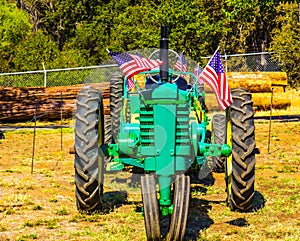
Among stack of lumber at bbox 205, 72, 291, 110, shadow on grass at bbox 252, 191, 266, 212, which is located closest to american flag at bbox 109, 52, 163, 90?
shadow on grass at bbox 252, 191, 266, 212

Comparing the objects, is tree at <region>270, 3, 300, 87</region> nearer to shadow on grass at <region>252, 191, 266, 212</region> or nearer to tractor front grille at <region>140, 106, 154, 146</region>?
shadow on grass at <region>252, 191, 266, 212</region>

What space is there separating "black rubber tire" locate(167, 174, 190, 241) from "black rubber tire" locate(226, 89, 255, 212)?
1.54 meters

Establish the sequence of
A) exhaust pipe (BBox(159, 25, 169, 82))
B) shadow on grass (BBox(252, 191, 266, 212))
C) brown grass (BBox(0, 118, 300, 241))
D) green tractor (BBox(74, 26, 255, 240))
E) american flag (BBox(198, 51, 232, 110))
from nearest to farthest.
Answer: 1. green tractor (BBox(74, 26, 255, 240))
2. exhaust pipe (BBox(159, 25, 169, 82))
3. brown grass (BBox(0, 118, 300, 241))
4. american flag (BBox(198, 51, 232, 110))
5. shadow on grass (BBox(252, 191, 266, 212))

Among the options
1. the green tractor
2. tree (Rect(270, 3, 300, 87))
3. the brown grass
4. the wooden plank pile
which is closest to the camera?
the green tractor

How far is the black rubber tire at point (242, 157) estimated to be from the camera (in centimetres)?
776

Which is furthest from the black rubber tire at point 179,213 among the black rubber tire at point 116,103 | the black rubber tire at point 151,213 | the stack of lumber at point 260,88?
the stack of lumber at point 260,88

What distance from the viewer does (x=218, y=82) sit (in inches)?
295

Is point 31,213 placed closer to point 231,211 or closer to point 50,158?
point 231,211

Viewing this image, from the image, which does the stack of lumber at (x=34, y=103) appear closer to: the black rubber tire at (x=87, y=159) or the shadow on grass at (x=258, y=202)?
the shadow on grass at (x=258, y=202)

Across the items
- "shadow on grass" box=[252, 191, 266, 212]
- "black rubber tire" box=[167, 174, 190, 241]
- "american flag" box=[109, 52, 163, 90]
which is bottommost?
"shadow on grass" box=[252, 191, 266, 212]

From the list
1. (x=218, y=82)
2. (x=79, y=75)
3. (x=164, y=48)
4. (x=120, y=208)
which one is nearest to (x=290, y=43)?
(x=79, y=75)

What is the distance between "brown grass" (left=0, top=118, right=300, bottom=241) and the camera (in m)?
7.15

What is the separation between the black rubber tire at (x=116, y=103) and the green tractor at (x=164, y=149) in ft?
6.64

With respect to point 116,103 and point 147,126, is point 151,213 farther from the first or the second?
point 116,103
